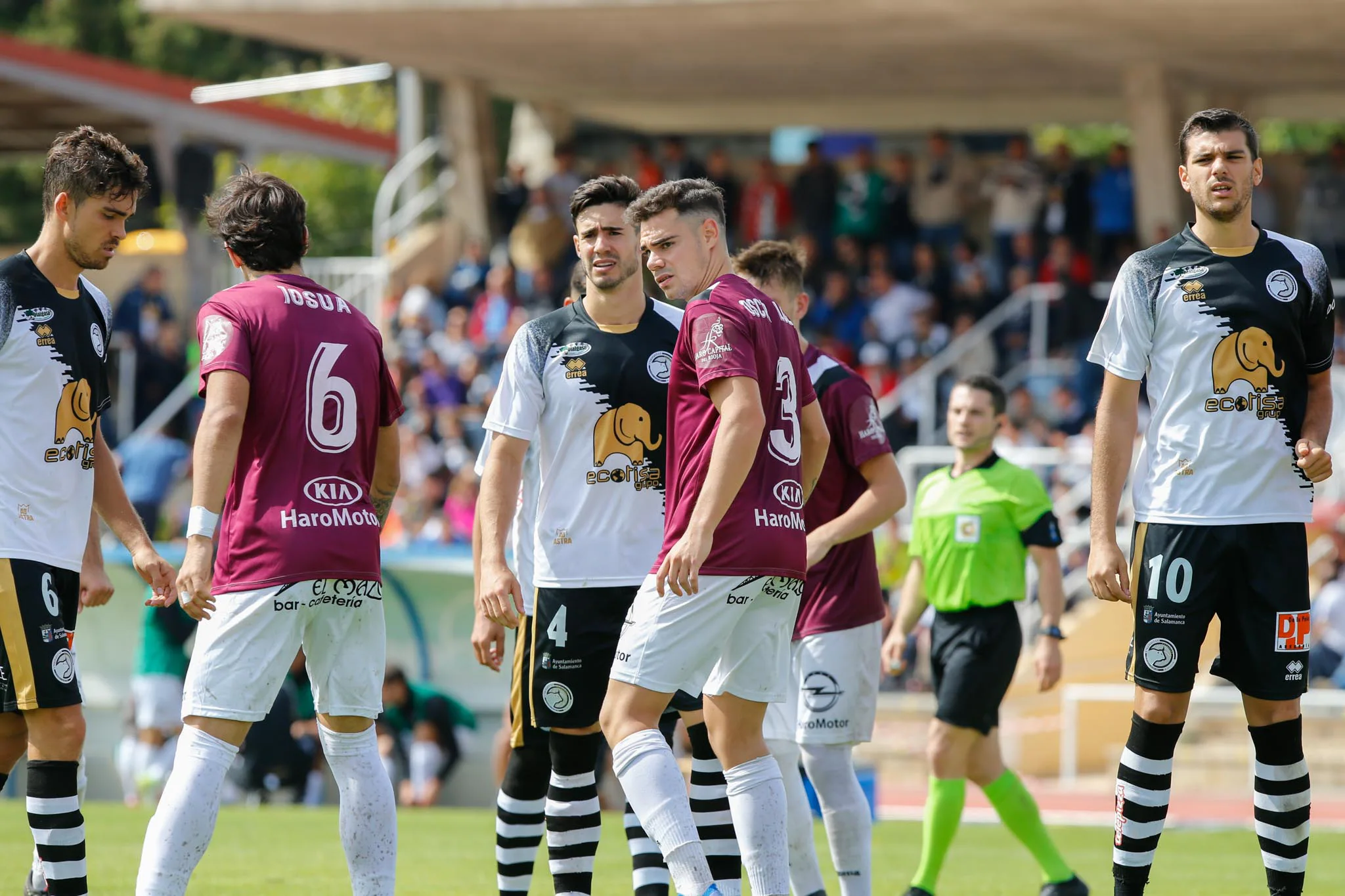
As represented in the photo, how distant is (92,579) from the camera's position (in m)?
6.54

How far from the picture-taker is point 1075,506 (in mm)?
17078

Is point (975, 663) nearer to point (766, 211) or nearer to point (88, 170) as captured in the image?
point (88, 170)

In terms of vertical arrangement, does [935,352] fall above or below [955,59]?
below

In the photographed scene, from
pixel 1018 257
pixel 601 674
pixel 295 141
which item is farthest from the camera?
pixel 295 141

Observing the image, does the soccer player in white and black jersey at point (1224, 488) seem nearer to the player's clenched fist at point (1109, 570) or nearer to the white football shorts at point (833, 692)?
the player's clenched fist at point (1109, 570)

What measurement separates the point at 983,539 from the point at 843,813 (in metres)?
1.91

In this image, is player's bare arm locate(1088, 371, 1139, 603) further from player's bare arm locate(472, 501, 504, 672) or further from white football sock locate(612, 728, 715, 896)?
player's bare arm locate(472, 501, 504, 672)

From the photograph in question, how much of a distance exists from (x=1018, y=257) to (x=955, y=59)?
2.73 meters

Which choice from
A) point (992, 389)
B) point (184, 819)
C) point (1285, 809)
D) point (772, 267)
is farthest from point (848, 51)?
point (184, 819)

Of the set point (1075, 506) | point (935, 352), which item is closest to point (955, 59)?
point (935, 352)

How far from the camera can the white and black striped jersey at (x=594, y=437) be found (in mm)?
6324

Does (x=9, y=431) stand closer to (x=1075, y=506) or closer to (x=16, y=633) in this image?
(x=16, y=633)

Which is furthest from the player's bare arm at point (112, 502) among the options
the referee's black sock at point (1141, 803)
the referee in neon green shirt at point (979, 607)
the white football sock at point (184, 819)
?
the referee in neon green shirt at point (979, 607)

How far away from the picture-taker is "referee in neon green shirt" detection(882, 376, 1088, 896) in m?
8.35
